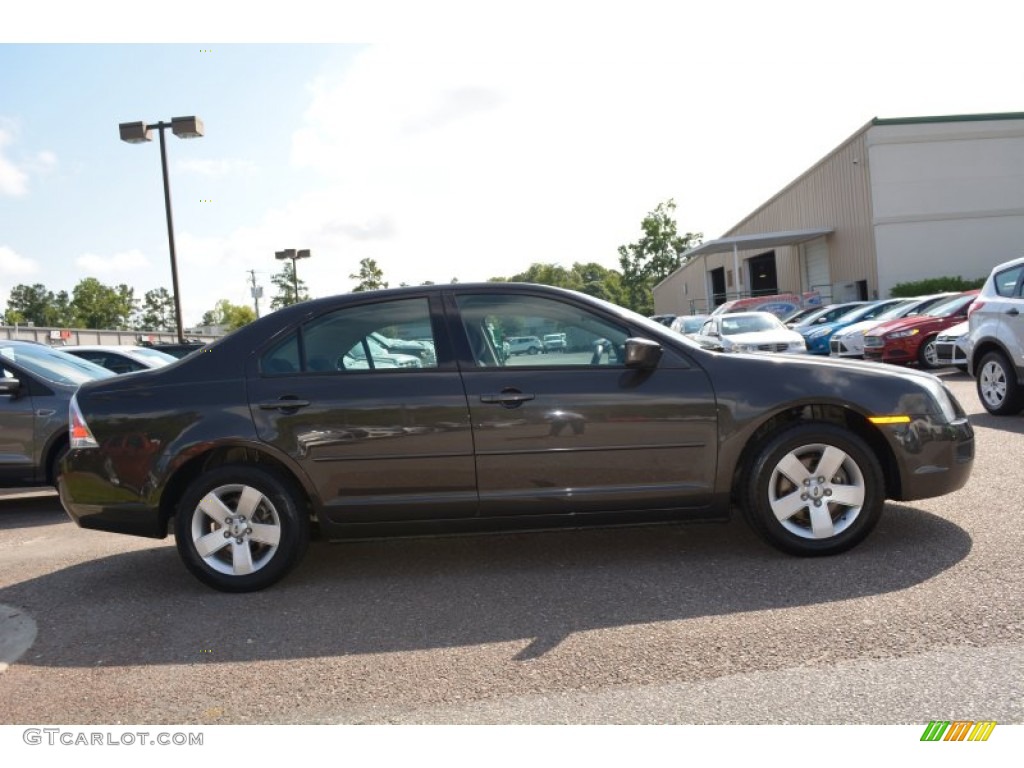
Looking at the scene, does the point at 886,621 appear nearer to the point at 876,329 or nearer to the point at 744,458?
the point at 744,458

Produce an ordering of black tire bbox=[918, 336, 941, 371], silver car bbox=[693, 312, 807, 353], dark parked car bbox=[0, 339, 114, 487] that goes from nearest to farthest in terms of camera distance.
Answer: dark parked car bbox=[0, 339, 114, 487] → black tire bbox=[918, 336, 941, 371] → silver car bbox=[693, 312, 807, 353]

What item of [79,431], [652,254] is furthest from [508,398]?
[652,254]

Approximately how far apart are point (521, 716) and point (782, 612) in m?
1.47

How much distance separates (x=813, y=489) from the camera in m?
4.58

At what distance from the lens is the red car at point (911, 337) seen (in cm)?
1576

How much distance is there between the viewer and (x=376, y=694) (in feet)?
10.8

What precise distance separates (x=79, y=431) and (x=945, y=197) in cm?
3364

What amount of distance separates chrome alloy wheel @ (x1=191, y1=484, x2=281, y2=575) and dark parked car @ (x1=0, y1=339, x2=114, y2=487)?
3462 mm

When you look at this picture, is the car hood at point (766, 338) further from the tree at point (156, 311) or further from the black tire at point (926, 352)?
the tree at point (156, 311)

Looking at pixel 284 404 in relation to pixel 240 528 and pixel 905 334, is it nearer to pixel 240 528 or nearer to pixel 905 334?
pixel 240 528

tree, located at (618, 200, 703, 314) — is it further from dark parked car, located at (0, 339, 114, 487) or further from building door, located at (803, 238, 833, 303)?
dark parked car, located at (0, 339, 114, 487)

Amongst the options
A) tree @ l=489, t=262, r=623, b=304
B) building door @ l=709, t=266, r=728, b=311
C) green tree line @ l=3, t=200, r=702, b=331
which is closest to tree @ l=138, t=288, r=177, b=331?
green tree line @ l=3, t=200, r=702, b=331

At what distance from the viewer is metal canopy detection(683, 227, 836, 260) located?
3588 centimetres

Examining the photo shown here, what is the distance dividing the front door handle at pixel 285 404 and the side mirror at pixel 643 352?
1.75m
